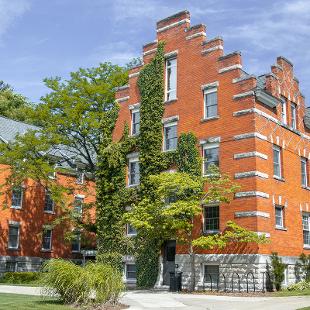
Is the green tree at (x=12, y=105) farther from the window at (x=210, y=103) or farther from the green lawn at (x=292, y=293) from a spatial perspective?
the green lawn at (x=292, y=293)

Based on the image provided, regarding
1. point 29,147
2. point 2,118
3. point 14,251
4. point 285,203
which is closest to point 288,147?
point 285,203

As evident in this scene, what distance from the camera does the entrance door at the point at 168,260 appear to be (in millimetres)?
28669

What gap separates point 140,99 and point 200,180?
9.02 meters

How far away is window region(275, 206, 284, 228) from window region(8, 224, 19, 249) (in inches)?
933

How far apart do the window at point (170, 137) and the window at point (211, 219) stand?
4.92 m

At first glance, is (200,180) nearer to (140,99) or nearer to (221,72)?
(221,72)

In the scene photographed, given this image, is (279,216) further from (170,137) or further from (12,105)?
(12,105)

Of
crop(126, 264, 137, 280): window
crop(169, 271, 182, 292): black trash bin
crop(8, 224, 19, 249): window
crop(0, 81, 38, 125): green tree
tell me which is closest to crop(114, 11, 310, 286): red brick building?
crop(169, 271, 182, 292): black trash bin

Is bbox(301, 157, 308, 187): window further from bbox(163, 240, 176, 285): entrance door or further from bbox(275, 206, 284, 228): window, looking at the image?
bbox(163, 240, 176, 285): entrance door

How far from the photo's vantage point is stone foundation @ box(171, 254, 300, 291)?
80.6ft

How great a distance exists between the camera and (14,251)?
4106cm

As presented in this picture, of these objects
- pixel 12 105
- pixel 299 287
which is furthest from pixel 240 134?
pixel 12 105

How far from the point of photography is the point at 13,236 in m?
41.3

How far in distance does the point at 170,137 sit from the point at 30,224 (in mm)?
18504
